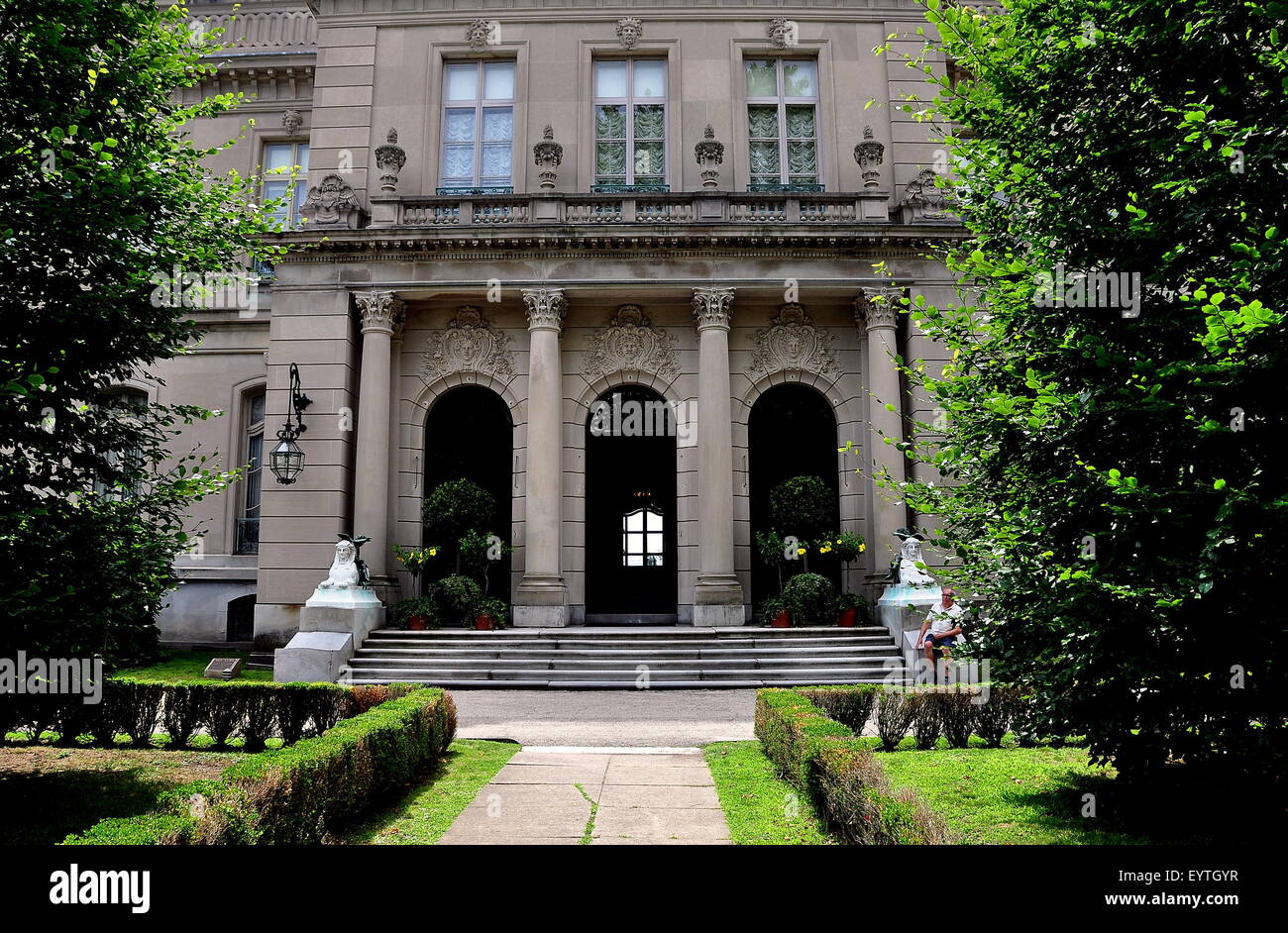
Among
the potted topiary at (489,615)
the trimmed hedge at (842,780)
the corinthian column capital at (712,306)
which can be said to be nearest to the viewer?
the trimmed hedge at (842,780)

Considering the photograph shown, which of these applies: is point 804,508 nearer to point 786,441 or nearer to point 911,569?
point 911,569

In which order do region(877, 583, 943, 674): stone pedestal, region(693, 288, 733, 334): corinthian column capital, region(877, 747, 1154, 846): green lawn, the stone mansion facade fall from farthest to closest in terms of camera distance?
region(693, 288, 733, 334): corinthian column capital
the stone mansion facade
region(877, 583, 943, 674): stone pedestal
region(877, 747, 1154, 846): green lawn

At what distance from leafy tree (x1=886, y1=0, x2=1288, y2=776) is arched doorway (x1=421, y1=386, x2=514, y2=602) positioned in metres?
16.6

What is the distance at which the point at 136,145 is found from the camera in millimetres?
8125

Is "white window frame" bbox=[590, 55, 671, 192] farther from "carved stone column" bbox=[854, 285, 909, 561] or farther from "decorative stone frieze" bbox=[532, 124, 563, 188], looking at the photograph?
"carved stone column" bbox=[854, 285, 909, 561]

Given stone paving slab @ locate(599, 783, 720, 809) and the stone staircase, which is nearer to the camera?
stone paving slab @ locate(599, 783, 720, 809)

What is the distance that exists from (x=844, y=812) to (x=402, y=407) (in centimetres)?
1841

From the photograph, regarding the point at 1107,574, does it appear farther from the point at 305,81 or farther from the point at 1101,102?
the point at 305,81

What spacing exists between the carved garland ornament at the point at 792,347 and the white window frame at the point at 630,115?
470 cm

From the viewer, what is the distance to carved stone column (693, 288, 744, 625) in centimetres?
1952

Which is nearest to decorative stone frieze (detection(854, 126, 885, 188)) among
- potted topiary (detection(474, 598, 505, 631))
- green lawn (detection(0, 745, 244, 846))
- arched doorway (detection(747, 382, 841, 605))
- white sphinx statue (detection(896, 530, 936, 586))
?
arched doorway (detection(747, 382, 841, 605))

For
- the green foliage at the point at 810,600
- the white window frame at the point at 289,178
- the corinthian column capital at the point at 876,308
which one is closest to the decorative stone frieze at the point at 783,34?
the corinthian column capital at the point at 876,308

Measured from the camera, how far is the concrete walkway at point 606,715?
1116 centimetres

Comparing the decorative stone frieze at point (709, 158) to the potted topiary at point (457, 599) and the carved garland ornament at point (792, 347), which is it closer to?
the carved garland ornament at point (792, 347)
